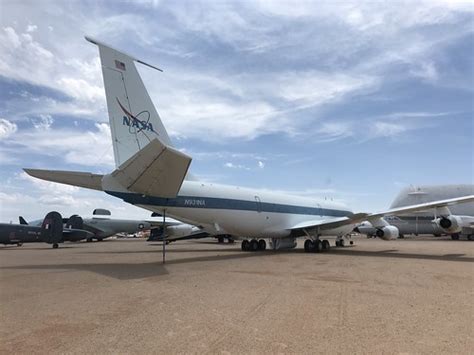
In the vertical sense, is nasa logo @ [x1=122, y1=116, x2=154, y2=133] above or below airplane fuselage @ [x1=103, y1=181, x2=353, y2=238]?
above

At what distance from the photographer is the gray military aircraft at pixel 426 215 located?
45438mm

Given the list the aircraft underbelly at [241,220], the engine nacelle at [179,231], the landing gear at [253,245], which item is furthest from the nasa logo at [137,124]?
the engine nacelle at [179,231]

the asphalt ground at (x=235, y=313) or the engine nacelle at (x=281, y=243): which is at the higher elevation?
the engine nacelle at (x=281, y=243)

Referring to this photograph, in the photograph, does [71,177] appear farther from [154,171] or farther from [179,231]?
[179,231]

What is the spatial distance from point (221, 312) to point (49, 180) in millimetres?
8763

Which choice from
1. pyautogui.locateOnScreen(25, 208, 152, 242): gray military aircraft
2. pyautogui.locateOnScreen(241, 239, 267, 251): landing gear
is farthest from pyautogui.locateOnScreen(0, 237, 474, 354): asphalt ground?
pyautogui.locateOnScreen(25, 208, 152, 242): gray military aircraft

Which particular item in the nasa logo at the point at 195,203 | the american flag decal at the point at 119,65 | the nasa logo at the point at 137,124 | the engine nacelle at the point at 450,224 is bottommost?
the engine nacelle at the point at 450,224

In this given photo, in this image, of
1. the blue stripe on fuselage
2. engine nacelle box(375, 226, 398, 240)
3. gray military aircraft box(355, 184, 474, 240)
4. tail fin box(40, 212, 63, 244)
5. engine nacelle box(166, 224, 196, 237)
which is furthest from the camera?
gray military aircraft box(355, 184, 474, 240)


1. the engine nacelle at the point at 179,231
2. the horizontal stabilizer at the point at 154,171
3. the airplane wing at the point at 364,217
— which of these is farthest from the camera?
the engine nacelle at the point at 179,231

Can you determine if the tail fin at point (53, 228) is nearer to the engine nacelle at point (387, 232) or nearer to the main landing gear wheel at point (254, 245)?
the main landing gear wheel at point (254, 245)

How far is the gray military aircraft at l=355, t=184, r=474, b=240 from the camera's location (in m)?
45.4

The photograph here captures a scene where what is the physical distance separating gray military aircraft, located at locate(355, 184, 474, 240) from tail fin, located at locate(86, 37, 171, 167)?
28.4 m

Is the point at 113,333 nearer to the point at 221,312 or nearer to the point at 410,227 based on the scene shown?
the point at 221,312

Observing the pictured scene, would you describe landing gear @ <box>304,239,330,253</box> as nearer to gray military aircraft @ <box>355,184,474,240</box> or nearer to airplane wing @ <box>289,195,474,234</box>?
airplane wing @ <box>289,195,474,234</box>
